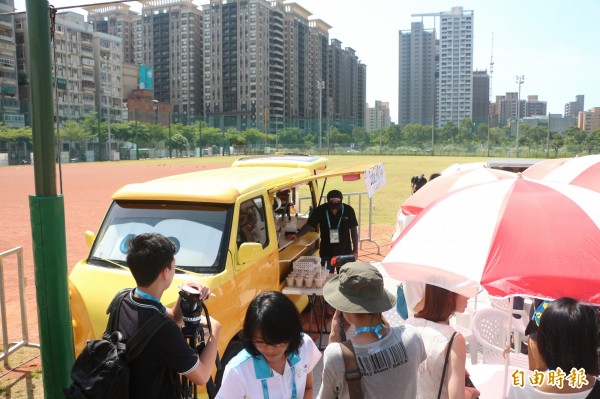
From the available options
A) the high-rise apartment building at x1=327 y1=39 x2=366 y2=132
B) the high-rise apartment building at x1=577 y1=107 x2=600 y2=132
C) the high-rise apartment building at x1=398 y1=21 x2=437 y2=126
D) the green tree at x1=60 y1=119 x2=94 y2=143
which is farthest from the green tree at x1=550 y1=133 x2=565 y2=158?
the high-rise apartment building at x1=327 y1=39 x2=366 y2=132

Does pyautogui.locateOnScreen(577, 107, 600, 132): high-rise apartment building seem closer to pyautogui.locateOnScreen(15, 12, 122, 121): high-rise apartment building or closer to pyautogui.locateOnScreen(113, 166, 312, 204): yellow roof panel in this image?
pyautogui.locateOnScreen(15, 12, 122, 121): high-rise apartment building

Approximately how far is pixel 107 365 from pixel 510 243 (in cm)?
214

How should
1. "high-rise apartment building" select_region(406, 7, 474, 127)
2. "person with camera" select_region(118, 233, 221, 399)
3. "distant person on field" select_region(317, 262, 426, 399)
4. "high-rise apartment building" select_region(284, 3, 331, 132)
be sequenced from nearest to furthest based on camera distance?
"distant person on field" select_region(317, 262, 426, 399) < "person with camera" select_region(118, 233, 221, 399) < "high-rise apartment building" select_region(406, 7, 474, 127) < "high-rise apartment building" select_region(284, 3, 331, 132)

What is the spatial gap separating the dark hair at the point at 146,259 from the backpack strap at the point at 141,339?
23 centimetres

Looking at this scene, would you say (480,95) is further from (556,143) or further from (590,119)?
(556,143)

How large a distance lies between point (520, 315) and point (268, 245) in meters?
2.60

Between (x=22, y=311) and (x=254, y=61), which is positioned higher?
(x=254, y=61)

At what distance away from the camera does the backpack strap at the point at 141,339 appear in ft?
7.84

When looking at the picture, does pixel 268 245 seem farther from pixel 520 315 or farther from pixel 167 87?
pixel 167 87

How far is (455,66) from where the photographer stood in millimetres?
132000

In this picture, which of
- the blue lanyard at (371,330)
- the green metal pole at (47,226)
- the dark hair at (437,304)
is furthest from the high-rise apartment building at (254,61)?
the blue lanyard at (371,330)

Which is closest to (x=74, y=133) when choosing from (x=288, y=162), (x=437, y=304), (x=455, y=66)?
(x=288, y=162)

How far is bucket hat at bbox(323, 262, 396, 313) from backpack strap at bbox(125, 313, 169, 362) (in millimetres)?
819

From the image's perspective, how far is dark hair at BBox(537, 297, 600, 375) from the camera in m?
2.20
